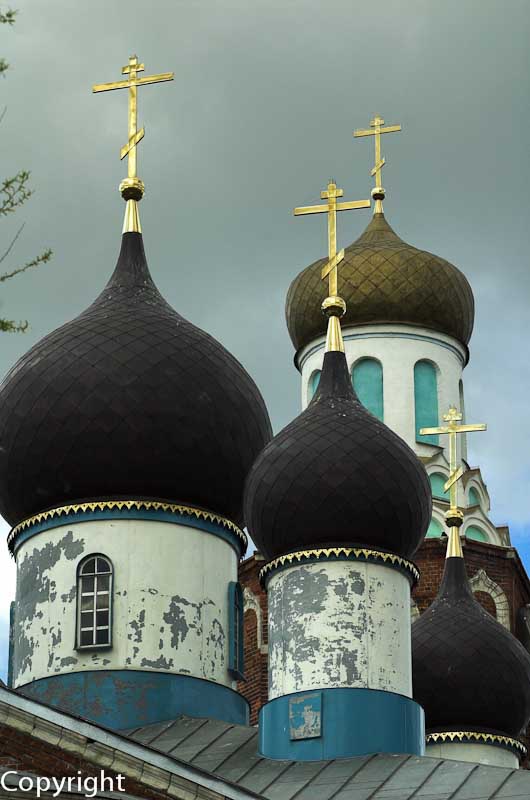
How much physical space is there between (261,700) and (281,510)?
25.1ft

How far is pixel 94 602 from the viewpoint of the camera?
20578 mm

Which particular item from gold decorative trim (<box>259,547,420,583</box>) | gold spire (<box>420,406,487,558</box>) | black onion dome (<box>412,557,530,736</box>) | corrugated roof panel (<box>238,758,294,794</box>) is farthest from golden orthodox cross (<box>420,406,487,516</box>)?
corrugated roof panel (<box>238,758,294,794</box>)

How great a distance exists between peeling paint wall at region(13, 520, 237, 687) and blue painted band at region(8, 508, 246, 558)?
51mm

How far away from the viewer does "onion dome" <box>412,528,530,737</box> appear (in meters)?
23.1

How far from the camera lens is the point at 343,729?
1873 centimetres

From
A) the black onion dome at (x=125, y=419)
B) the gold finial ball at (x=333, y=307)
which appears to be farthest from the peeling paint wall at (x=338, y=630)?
the gold finial ball at (x=333, y=307)

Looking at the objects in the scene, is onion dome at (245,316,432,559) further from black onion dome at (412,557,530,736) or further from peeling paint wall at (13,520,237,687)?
black onion dome at (412,557,530,736)

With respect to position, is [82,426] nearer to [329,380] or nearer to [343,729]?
[329,380]

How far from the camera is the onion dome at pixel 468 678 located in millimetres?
23062

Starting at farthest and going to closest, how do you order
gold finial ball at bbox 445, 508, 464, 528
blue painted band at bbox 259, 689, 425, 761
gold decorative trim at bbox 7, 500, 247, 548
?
gold finial ball at bbox 445, 508, 464, 528 < gold decorative trim at bbox 7, 500, 247, 548 < blue painted band at bbox 259, 689, 425, 761

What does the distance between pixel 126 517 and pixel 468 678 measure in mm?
4413

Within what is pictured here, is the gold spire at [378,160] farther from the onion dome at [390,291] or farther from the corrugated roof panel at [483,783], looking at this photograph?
the corrugated roof panel at [483,783]

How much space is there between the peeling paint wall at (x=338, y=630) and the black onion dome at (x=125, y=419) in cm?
201

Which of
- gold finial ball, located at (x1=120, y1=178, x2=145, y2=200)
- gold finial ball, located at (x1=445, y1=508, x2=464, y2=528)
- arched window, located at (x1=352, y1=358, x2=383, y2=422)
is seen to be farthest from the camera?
arched window, located at (x1=352, y1=358, x2=383, y2=422)
